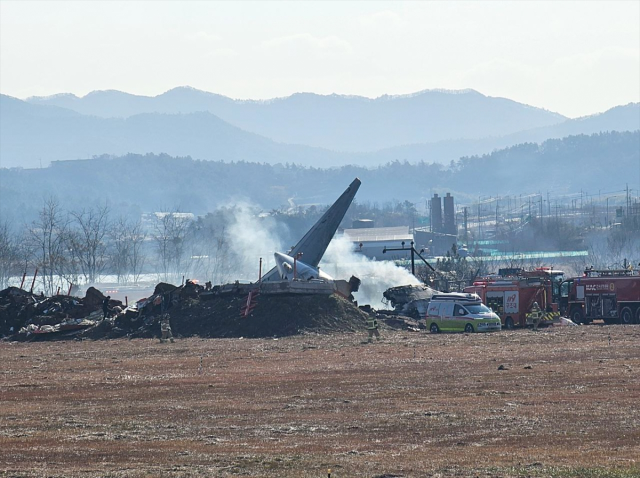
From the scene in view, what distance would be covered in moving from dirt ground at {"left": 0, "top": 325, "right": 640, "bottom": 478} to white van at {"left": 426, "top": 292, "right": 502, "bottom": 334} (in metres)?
10.4

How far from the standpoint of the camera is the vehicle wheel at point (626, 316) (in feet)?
220

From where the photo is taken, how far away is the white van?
5809 centimetres

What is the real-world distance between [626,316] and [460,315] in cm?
1391

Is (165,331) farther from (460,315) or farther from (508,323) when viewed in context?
(508,323)

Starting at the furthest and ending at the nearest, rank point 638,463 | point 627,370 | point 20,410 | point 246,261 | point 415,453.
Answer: point 246,261, point 627,370, point 20,410, point 415,453, point 638,463

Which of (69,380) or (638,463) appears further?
(69,380)

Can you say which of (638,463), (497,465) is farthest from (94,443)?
(638,463)

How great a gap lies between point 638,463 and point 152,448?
9.63 m

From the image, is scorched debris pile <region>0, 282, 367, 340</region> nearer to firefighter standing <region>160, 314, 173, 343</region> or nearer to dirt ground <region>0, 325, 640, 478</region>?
firefighter standing <region>160, 314, 173, 343</region>

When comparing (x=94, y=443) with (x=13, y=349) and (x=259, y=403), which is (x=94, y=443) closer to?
(x=259, y=403)

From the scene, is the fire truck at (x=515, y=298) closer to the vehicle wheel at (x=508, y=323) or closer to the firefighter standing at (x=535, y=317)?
the vehicle wheel at (x=508, y=323)

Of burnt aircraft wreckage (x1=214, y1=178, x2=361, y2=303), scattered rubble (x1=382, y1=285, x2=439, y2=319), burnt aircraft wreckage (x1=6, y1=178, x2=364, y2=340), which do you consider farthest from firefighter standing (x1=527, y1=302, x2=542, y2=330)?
scattered rubble (x1=382, y1=285, x2=439, y2=319)

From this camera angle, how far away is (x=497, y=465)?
20.4 meters

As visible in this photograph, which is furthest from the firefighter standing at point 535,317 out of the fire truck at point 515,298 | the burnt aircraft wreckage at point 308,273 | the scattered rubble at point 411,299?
the scattered rubble at point 411,299
